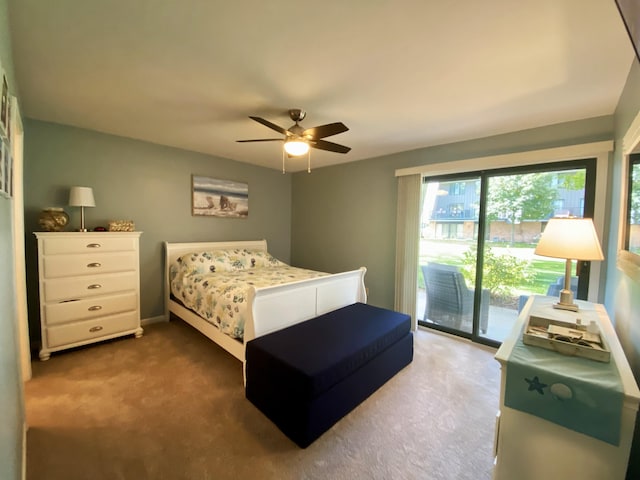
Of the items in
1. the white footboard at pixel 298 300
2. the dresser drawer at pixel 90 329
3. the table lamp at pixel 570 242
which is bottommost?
the dresser drawer at pixel 90 329

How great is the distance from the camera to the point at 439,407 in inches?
81.7

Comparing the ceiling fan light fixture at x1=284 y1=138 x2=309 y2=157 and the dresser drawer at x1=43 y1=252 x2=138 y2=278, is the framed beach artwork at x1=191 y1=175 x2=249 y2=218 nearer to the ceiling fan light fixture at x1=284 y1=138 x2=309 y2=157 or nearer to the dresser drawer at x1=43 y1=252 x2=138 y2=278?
the dresser drawer at x1=43 y1=252 x2=138 y2=278

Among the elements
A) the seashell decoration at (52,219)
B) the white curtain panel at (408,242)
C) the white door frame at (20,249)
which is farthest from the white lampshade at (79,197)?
the white curtain panel at (408,242)

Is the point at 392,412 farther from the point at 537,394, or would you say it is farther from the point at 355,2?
the point at 355,2

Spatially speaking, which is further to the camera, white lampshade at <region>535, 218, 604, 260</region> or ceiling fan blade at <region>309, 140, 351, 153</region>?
ceiling fan blade at <region>309, 140, 351, 153</region>

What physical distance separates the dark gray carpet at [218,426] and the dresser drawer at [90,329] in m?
0.18

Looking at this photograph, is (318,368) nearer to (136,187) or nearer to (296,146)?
(296,146)

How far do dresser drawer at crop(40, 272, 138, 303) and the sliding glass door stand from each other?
3493mm

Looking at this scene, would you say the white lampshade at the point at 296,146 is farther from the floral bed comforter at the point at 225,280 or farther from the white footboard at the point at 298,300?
the floral bed comforter at the point at 225,280

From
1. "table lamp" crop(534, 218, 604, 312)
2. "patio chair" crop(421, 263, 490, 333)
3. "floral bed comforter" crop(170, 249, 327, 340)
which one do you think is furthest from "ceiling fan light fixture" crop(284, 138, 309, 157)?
"patio chair" crop(421, 263, 490, 333)

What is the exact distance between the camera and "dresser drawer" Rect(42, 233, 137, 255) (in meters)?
2.57

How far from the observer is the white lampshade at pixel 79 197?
275 centimetres

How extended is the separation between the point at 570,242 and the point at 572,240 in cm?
2

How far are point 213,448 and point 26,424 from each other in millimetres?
1265
